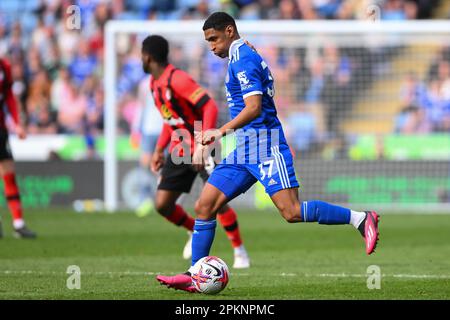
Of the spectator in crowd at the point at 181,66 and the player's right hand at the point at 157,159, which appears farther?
the spectator in crowd at the point at 181,66

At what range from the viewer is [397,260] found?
10945mm

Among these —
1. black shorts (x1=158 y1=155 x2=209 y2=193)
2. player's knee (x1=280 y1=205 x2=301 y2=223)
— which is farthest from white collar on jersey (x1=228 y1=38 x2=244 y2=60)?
black shorts (x1=158 y1=155 x2=209 y2=193)

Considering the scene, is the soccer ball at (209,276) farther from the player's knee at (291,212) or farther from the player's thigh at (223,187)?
the player's knee at (291,212)

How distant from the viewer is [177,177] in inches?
427

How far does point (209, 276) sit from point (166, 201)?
3.01 meters

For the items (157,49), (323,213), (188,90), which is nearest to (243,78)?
(323,213)

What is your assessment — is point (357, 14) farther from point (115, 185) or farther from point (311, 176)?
point (115, 185)

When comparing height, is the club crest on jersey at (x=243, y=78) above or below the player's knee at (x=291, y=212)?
above

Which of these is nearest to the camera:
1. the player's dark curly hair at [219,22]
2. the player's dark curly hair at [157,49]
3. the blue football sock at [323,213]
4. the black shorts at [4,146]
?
the blue football sock at [323,213]

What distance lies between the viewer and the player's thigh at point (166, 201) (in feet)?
35.6

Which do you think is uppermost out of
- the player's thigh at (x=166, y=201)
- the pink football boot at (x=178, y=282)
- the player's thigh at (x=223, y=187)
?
the player's thigh at (x=223, y=187)

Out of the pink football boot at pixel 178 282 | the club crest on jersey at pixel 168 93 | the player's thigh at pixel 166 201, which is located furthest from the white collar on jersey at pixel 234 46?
the player's thigh at pixel 166 201

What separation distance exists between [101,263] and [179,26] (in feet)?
25.4

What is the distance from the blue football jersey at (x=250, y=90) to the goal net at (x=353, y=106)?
31.8ft
